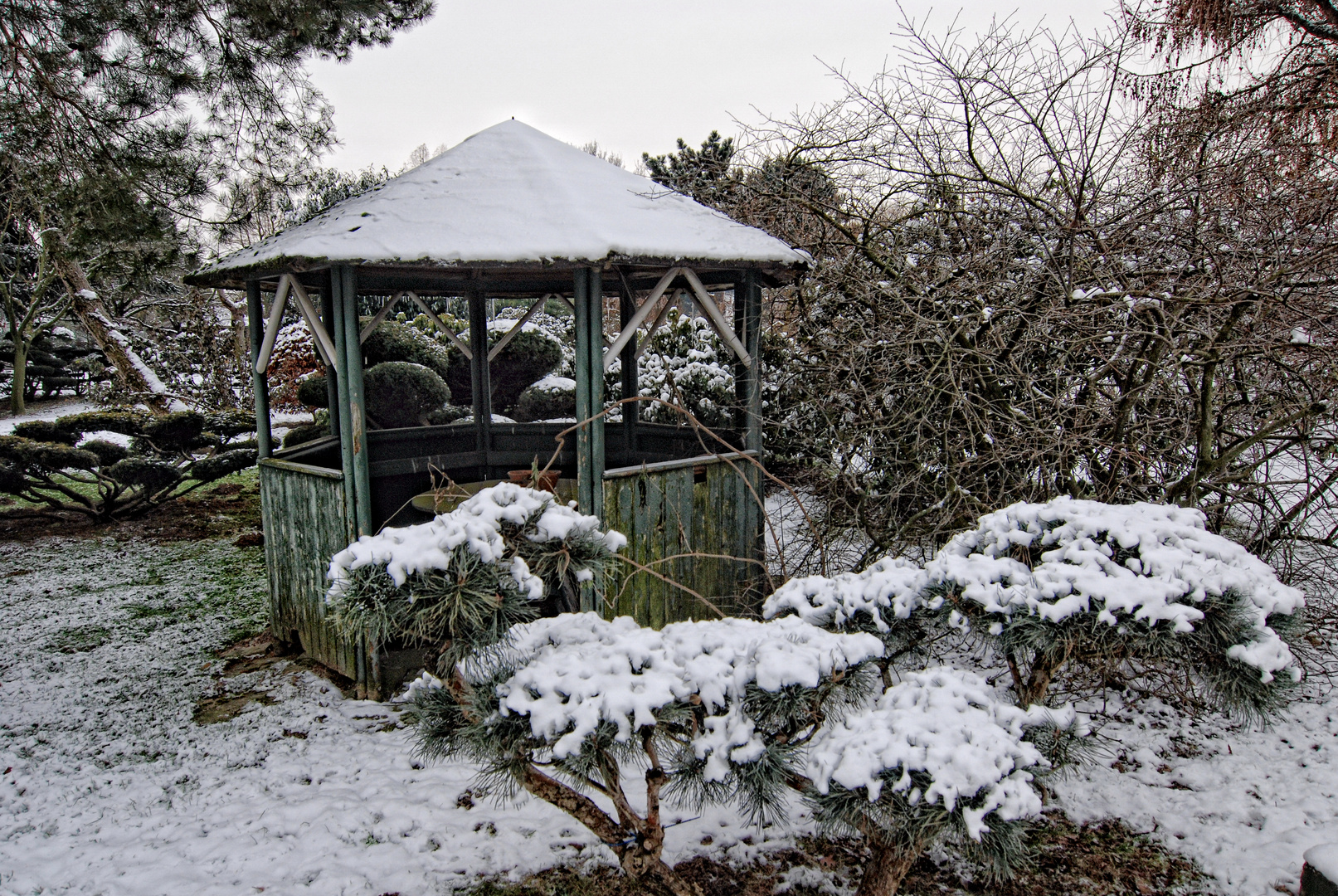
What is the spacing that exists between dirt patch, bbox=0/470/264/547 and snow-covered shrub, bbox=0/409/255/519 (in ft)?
0.87

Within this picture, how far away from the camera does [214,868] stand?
293cm

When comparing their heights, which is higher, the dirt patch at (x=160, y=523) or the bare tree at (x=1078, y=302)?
the bare tree at (x=1078, y=302)

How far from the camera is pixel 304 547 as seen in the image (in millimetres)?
4672

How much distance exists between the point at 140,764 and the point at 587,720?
3.26 metres

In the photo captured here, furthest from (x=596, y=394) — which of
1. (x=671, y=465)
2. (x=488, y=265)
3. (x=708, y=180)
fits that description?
(x=708, y=180)

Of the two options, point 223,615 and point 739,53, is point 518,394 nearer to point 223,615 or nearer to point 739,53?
point 223,615

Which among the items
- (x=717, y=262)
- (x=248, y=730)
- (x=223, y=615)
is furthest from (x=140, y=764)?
(x=717, y=262)

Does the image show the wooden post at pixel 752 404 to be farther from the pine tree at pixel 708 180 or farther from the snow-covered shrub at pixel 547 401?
the snow-covered shrub at pixel 547 401

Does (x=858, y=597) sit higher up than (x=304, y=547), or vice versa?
(x=858, y=597)

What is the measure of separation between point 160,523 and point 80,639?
4075 mm

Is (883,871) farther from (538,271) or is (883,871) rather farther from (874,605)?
(538,271)

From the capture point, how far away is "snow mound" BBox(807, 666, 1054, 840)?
1.74 m

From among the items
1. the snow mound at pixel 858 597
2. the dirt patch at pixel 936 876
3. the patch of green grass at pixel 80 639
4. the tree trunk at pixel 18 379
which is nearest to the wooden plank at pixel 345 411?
the dirt patch at pixel 936 876

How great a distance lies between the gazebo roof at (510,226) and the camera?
3.88m
